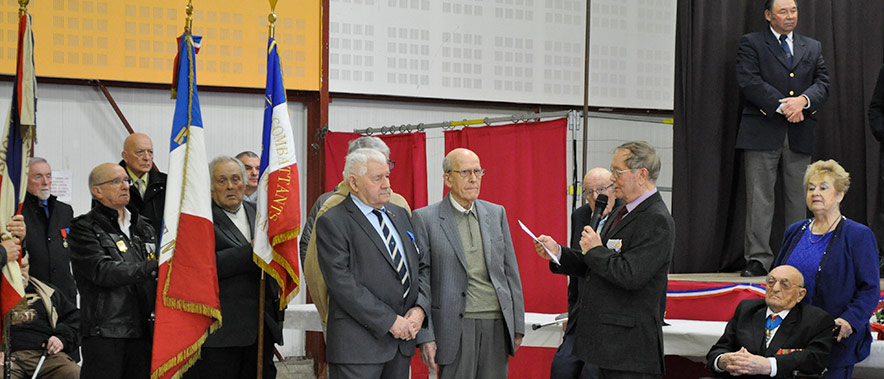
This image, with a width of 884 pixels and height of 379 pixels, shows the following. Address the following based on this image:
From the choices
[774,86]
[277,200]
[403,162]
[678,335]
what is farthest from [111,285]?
[774,86]

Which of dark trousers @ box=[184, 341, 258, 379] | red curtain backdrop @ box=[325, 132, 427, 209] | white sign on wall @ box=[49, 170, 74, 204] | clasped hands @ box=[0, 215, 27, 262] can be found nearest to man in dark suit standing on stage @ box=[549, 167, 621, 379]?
dark trousers @ box=[184, 341, 258, 379]

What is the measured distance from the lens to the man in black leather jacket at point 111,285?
12.2ft

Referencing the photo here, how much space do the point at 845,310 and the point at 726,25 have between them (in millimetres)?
2855

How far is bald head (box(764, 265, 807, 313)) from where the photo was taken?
3.91 metres

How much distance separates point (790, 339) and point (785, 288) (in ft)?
0.74

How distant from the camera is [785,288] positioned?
391 cm

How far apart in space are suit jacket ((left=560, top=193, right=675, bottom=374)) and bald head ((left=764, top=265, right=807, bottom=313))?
763mm

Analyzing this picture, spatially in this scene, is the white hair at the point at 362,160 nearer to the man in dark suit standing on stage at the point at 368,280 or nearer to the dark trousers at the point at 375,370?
the man in dark suit standing on stage at the point at 368,280

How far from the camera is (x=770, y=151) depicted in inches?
227

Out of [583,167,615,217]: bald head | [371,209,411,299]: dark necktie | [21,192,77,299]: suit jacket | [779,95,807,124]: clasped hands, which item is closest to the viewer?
[371,209,411,299]: dark necktie

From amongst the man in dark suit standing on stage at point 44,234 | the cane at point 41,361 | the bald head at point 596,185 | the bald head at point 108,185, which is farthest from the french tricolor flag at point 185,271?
the bald head at point 596,185

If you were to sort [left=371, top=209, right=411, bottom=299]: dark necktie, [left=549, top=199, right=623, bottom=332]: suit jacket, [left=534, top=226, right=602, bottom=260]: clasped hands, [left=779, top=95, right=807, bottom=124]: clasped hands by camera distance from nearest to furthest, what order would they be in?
[left=534, top=226, right=602, bottom=260]: clasped hands
[left=371, top=209, right=411, bottom=299]: dark necktie
[left=549, top=199, right=623, bottom=332]: suit jacket
[left=779, top=95, right=807, bottom=124]: clasped hands

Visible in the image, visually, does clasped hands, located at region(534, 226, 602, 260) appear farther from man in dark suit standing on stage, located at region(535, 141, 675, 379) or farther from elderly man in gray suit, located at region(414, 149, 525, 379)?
elderly man in gray suit, located at region(414, 149, 525, 379)

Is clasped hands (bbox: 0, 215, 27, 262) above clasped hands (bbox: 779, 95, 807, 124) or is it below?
below
